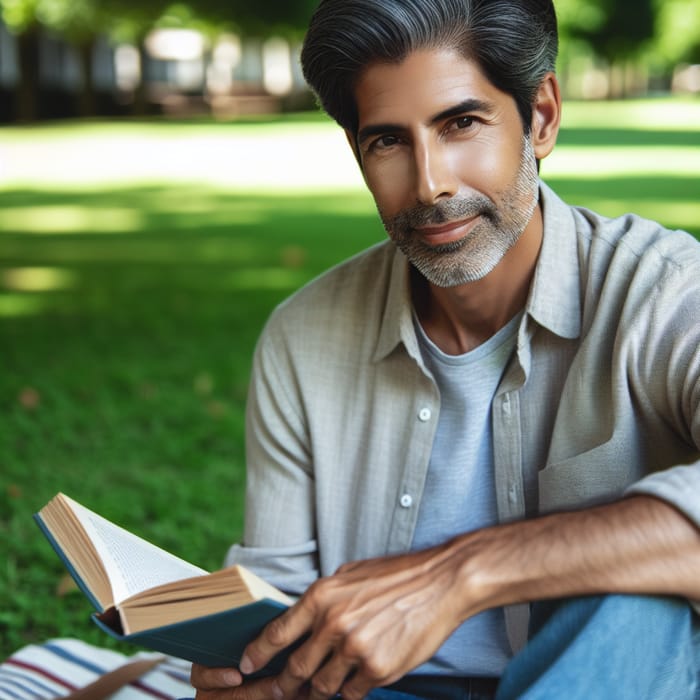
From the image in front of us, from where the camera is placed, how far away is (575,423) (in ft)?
8.05

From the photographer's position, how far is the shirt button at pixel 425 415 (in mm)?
2629

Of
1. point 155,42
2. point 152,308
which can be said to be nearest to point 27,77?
point 155,42

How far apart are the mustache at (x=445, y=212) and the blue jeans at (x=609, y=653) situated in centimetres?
85

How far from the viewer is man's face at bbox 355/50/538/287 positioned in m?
2.44

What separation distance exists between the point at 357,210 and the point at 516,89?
1304 cm

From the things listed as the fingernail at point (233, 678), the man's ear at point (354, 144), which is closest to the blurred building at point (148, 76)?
the man's ear at point (354, 144)

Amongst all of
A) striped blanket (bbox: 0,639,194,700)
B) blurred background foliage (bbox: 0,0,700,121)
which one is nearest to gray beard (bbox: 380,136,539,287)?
striped blanket (bbox: 0,639,194,700)

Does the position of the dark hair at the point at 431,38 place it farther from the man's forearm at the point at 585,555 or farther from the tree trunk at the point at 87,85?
the tree trunk at the point at 87,85

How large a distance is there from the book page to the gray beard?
0.83 metres

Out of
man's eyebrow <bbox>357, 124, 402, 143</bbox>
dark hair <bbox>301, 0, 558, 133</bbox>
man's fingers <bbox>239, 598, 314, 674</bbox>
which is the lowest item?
man's fingers <bbox>239, 598, 314, 674</bbox>

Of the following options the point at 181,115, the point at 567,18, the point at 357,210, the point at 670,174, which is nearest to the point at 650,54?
the point at 567,18

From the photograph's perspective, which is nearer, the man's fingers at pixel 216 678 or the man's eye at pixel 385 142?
the man's fingers at pixel 216 678

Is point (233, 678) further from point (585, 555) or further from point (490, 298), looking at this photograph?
point (490, 298)

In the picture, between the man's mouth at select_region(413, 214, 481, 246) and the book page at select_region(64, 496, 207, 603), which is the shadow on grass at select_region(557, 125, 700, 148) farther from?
the book page at select_region(64, 496, 207, 603)
